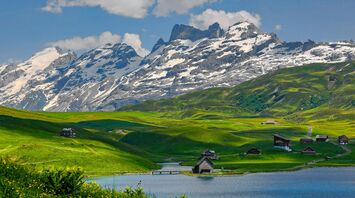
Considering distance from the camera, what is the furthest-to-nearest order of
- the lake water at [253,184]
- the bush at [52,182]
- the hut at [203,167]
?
the hut at [203,167] < the lake water at [253,184] < the bush at [52,182]

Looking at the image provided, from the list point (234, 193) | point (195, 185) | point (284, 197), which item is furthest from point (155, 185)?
point (284, 197)

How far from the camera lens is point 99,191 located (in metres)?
39.9

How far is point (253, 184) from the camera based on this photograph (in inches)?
5468

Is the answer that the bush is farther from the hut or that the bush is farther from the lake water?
the hut

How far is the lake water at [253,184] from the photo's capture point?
394 ft

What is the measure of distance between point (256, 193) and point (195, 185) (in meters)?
23.8

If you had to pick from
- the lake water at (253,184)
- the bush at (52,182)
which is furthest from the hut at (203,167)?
the bush at (52,182)

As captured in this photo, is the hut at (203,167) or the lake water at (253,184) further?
the hut at (203,167)

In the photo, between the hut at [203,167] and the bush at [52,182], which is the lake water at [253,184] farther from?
the bush at [52,182]

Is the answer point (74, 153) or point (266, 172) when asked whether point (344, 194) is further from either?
point (74, 153)

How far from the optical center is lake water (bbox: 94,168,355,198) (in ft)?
394

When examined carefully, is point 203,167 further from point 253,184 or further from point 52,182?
point 52,182

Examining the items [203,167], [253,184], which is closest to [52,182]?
[253,184]

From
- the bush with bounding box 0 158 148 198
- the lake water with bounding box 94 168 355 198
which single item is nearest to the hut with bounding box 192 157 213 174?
the lake water with bounding box 94 168 355 198
